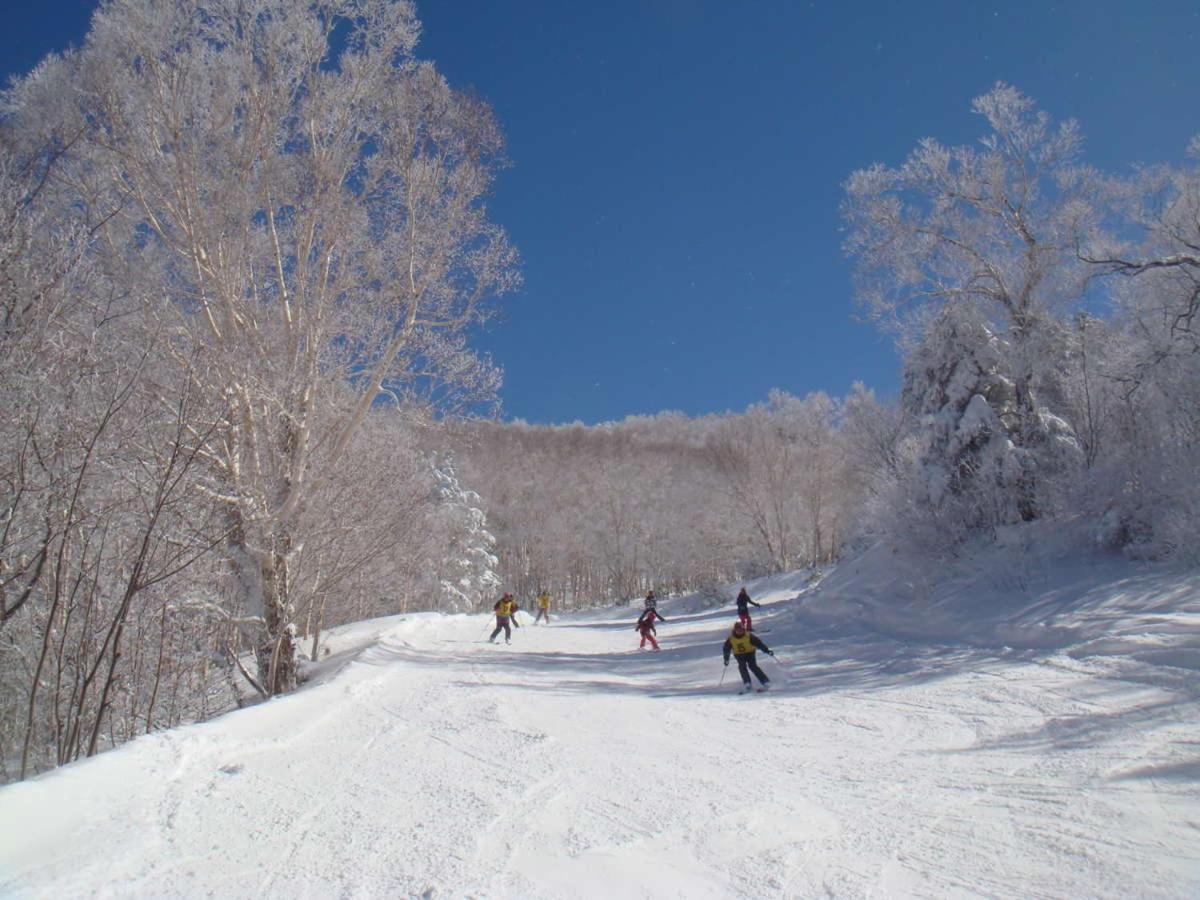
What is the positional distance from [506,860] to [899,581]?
15091 millimetres

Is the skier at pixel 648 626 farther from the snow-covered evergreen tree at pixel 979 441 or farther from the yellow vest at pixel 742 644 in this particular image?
the yellow vest at pixel 742 644

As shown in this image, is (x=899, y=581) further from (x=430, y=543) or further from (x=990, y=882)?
(x=430, y=543)

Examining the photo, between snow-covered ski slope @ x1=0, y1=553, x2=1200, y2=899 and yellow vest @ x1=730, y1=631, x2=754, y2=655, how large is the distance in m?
0.71

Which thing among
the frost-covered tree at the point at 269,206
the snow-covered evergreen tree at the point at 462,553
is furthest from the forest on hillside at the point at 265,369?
the snow-covered evergreen tree at the point at 462,553

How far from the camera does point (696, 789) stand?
6203 millimetres

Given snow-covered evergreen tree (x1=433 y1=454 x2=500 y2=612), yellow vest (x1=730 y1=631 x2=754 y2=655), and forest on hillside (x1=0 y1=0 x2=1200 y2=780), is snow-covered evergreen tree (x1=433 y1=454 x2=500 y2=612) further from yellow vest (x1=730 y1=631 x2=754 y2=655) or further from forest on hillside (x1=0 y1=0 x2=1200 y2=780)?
yellow vest (x1=730 y1=631 x2=754 y2=655)

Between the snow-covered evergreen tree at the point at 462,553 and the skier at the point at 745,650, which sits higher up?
the snow-covered evergreen tree at the point at 462,553

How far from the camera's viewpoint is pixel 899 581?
702 inches

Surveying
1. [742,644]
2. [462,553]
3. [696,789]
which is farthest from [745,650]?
[462,553]

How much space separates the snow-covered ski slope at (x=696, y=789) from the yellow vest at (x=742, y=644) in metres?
0.71

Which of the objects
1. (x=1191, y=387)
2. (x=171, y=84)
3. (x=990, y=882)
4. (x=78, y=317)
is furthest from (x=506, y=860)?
(x=1191, y=387)

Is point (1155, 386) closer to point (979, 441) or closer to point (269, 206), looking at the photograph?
point (979, 441)

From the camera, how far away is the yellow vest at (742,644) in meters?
11.3

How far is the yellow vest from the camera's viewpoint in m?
11.3
